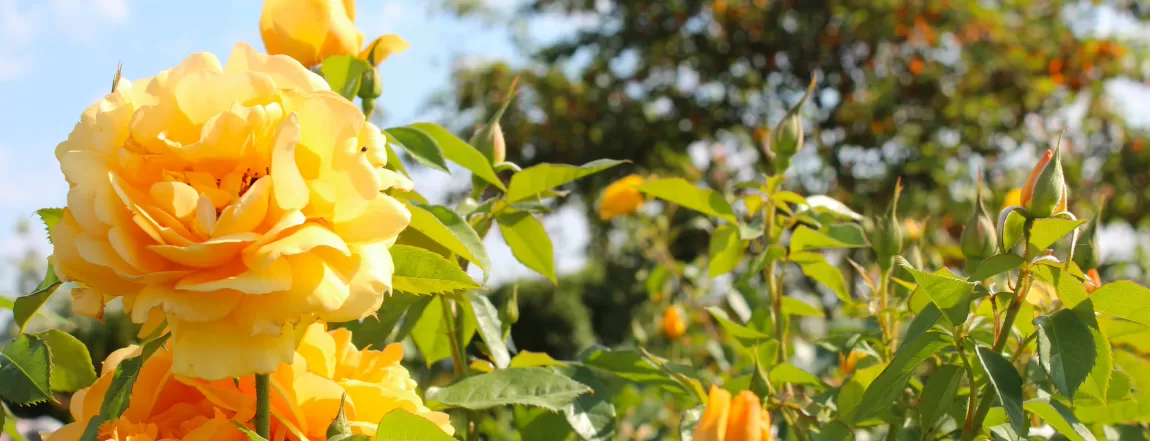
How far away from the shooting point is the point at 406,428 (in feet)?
1.49

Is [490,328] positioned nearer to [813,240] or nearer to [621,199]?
[813,240]

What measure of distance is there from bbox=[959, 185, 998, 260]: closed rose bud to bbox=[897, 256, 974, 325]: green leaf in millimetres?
160

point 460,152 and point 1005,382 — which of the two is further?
point 460,152

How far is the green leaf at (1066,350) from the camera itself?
510 millimetres

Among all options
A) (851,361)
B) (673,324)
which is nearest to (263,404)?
(851,361)

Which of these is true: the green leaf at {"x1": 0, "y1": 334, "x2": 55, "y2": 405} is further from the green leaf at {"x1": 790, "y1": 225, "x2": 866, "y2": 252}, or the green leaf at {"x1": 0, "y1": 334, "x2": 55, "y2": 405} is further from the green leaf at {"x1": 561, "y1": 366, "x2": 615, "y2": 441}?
the green leaf at {"x1": 790, "y1": 225, "x2": 866, "y2": 252}

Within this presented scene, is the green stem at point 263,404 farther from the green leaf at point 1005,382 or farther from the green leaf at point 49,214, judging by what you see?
the green leaf at point 1005,382

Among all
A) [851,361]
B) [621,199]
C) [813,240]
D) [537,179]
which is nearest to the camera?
[537,179]

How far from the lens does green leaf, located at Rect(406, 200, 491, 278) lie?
0.55 meters

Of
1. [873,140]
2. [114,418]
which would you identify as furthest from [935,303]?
[873,140]

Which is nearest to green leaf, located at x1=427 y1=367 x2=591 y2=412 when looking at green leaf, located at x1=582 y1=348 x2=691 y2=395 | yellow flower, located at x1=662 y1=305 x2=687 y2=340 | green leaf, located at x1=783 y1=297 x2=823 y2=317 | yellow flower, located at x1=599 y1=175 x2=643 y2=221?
green leaf, located at x1=582 y1=348 x2=691 y2=395

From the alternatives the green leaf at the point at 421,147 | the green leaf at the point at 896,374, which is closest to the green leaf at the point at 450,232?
the green leaf at the point at 421,147

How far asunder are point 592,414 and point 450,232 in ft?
0.74

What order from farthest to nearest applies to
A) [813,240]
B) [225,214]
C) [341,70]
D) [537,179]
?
[813,240], [537,179], [341,70], [225,214]
